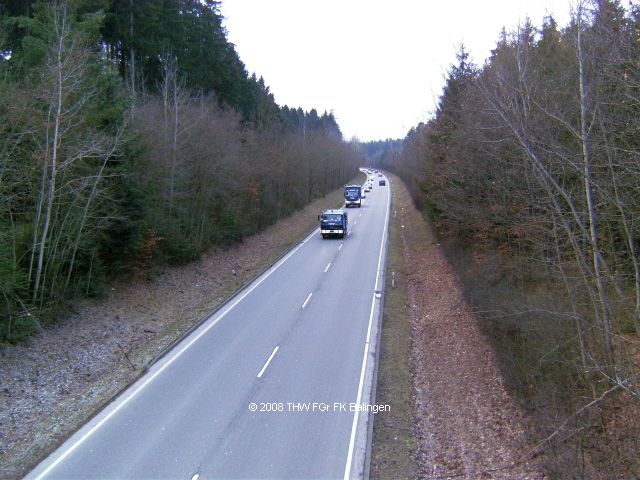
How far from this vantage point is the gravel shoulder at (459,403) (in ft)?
28.9

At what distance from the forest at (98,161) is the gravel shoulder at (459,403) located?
10767mm

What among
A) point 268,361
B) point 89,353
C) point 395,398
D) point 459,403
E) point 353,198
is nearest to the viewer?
point 459,403

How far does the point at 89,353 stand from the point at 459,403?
1011cm

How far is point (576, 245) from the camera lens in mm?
8148

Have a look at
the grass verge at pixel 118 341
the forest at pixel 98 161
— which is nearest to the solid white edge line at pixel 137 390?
the grass verge at pixel 118 341

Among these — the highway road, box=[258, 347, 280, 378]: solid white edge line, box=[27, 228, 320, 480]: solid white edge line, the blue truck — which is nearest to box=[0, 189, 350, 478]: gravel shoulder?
box=[27, 228, 320, 480]: solid white edge line

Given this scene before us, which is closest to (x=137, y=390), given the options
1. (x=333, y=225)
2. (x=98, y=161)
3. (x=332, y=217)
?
(x=98, y=161)

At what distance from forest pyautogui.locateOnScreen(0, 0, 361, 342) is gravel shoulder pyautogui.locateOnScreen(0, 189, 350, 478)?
0.72 metres

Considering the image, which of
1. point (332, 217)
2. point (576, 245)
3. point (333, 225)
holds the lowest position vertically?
point (333, 225)

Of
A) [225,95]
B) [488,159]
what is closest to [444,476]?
[488,159]

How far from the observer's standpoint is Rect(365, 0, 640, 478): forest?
763cm

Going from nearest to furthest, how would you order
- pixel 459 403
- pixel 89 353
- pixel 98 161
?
pixel 459 403, pixel 89 353, pixel 98 161

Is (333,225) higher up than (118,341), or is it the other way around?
(333,225)

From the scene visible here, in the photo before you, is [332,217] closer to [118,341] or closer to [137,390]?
[118,341]
